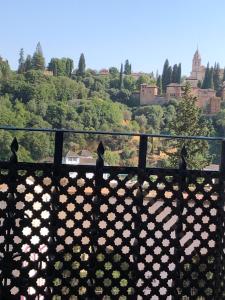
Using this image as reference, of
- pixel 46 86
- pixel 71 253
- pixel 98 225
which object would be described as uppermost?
pixel 46 86

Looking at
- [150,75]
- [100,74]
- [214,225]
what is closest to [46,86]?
[100,74]

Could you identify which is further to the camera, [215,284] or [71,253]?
[215,284]

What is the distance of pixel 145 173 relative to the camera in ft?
7.82

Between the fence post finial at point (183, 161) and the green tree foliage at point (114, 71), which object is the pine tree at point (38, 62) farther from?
the fence post finial at point (183, 161)

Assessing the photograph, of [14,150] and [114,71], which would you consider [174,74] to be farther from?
[14,150]

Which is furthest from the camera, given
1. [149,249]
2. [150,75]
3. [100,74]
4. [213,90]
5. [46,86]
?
[150,75]

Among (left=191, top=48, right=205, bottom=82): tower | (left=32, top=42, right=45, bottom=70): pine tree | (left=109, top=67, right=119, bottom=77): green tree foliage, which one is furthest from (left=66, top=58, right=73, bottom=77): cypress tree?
(left=191, top=48, right=205, bottom=82): tower

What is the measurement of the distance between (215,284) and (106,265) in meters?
0.60

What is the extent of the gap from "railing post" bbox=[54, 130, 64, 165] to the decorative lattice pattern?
4 cm

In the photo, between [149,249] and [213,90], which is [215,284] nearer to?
[149,249]

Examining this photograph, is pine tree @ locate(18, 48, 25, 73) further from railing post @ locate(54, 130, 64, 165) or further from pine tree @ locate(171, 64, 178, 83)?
railing post @ locate(54, 130, 64, 165)

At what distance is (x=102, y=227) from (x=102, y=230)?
0.03 meters

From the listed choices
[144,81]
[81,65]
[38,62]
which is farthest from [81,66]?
[144,81]

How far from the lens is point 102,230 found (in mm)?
2363
